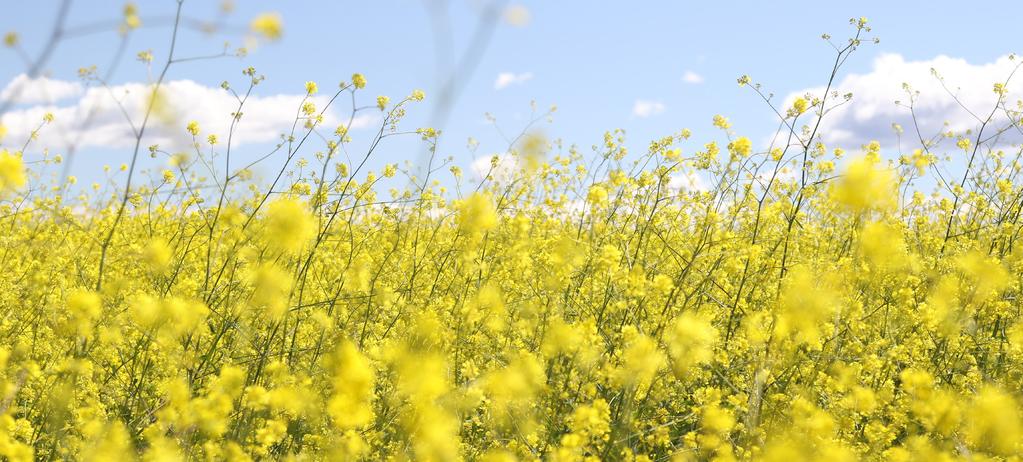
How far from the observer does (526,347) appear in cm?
406

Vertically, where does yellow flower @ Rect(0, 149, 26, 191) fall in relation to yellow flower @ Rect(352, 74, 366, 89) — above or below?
below

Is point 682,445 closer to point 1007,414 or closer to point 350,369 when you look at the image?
point 1007,414

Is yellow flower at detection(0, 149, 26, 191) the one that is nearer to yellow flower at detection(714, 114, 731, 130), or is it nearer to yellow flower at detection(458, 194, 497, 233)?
yellow flower at detection(458, 194, 497, 233)

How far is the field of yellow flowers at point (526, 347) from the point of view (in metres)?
2.83

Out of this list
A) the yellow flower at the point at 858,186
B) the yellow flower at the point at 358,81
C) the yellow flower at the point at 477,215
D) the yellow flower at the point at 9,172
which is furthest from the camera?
the yellow flower at the point at 358,81

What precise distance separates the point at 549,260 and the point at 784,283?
108 centimetres

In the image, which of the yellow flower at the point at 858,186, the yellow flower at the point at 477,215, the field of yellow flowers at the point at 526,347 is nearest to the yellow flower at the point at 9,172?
the field of yellow flowers at the point at 526,347

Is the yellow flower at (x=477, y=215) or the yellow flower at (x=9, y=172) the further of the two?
the yellow flower at (x=477, y=215)

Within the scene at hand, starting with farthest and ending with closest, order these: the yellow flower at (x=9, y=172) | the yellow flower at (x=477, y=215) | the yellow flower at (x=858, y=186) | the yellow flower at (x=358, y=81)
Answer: the yellow flower at (x=358, y=81)
the yellow flower at (x=477, y=215)
the yellow flower at (x=858, y=186)
the yellow flower at (x=9, y=172)

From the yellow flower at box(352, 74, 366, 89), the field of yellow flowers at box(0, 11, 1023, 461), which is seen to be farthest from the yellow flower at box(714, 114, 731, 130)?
the yellow flower at box(352, 74, 366, 89)

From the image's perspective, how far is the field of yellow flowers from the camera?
9.28 feet

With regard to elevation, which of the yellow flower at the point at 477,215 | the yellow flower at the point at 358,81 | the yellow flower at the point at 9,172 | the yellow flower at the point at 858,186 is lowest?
the yellow flower at the point at 9,172

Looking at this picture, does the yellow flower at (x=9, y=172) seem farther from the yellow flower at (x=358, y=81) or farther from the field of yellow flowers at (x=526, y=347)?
the yellow flower at (x=358, y=81)

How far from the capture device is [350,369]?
2.31 meters
